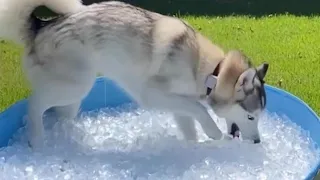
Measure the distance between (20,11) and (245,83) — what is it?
1.12 metres

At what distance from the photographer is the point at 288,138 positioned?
3848 millimetres

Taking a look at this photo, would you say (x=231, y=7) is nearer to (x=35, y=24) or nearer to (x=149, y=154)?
(x=149, y=154)

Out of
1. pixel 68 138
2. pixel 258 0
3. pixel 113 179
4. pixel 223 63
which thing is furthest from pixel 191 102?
pixel 258 0

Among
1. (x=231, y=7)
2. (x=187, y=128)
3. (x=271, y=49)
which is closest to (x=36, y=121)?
(x=187, y=128)

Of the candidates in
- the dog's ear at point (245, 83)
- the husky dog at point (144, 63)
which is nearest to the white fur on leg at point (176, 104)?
the husky dog at point (144, 63)

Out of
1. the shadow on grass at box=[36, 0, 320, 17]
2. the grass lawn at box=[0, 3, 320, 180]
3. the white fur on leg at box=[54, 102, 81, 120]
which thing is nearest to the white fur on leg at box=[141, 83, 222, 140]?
the white fur on leg at box=[54, 102, 81, 120]

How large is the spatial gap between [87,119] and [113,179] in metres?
0.80

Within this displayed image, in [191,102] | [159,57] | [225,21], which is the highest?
[159,57]

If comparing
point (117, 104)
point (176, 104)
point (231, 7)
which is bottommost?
point (231, 7)

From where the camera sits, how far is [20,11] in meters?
3.50

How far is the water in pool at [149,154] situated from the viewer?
136 inches

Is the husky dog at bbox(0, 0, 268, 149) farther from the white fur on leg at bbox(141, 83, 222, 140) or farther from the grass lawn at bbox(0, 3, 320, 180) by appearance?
the grass lawn at bbox(0, 3, 320, 180)

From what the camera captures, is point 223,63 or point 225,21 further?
point 225,21

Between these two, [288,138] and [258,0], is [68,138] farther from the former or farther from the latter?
[258,0]
